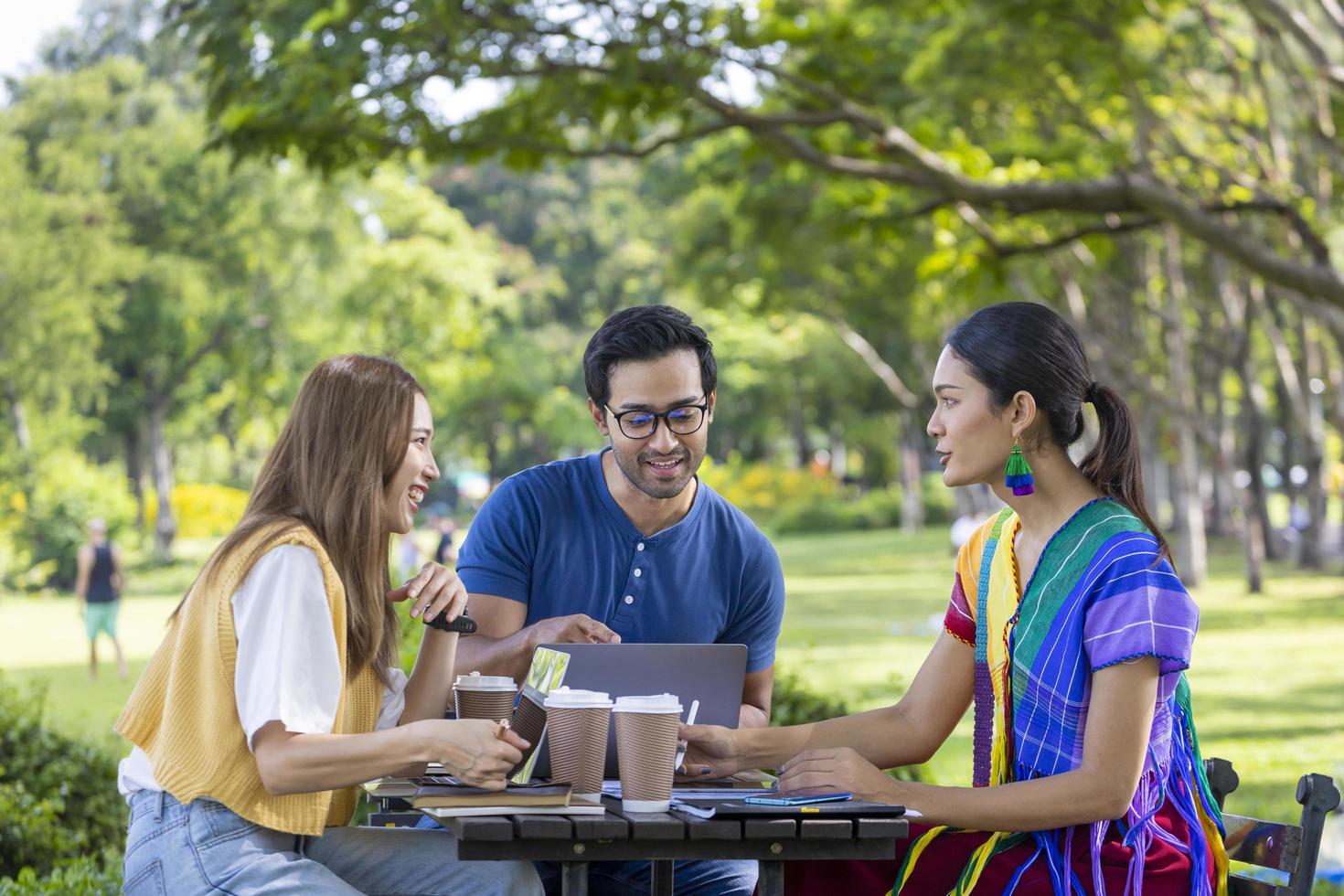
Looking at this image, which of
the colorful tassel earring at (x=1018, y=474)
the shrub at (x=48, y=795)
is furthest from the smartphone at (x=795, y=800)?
the shrub at (x=48, y=795)

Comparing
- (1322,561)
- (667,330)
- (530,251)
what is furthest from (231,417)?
(667,330)

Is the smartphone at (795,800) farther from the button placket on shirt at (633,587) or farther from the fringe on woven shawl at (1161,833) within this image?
the button placket on shirt at (633,587)

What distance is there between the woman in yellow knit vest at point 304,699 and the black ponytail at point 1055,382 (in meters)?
1.21

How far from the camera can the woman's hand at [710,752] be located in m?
3.31

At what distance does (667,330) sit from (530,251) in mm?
63977

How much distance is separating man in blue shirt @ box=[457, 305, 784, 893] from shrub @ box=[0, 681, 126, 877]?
2.69 meters

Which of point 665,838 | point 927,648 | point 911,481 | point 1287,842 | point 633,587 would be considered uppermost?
point 911,481

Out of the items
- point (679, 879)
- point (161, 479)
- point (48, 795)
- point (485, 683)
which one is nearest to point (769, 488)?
point (161, 479)

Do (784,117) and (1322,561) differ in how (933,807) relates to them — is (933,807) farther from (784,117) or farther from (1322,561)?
(1322,561)

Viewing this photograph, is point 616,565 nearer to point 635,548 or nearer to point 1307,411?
point 635,548

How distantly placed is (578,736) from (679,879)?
1208mm

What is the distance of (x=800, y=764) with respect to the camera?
3.08 meters

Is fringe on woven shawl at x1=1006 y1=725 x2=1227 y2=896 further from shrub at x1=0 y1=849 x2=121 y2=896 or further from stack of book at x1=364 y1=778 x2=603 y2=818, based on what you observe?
shrub at x1=0 y1=849 x2=121 y2=896

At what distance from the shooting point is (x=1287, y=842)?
3.16 metres
